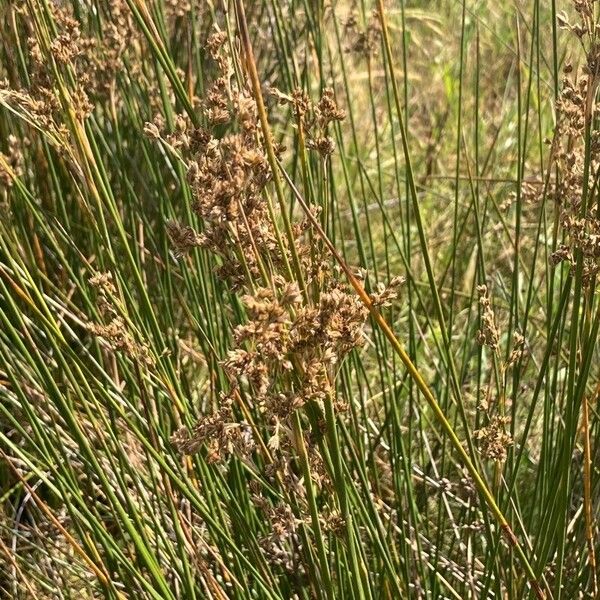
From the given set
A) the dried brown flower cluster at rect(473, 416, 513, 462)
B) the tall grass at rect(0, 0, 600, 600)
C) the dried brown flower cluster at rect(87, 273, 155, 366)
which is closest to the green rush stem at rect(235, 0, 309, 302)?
the tall grass at rect(0, 0, 600, 600)

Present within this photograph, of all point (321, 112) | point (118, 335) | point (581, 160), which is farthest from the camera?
point (581, 160)

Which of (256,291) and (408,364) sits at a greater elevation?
(256,291)

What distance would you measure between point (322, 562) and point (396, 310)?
6.32 feet

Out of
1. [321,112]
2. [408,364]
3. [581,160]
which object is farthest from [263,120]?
[581,160]

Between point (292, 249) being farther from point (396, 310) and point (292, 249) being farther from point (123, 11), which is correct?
point (396, 310)

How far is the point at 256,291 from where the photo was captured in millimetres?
963

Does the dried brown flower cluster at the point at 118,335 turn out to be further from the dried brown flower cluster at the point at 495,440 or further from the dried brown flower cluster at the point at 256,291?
the dried brown flower cluster at the point at 495,440

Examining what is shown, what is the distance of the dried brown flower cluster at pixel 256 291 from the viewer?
92cm

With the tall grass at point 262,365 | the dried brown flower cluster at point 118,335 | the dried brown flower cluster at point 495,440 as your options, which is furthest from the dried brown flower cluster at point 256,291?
the dried brown flower cluster at point 495,440

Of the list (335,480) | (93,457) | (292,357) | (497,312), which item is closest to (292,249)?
(292,357)

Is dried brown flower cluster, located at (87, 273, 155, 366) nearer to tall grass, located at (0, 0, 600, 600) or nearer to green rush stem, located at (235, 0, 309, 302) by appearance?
tall grass, located at (0, 0, 600, 600)

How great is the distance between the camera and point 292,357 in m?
0.97

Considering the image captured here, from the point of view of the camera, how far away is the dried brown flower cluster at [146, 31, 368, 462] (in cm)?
92

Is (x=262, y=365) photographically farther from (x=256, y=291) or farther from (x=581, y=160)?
(x=581, y=160)
